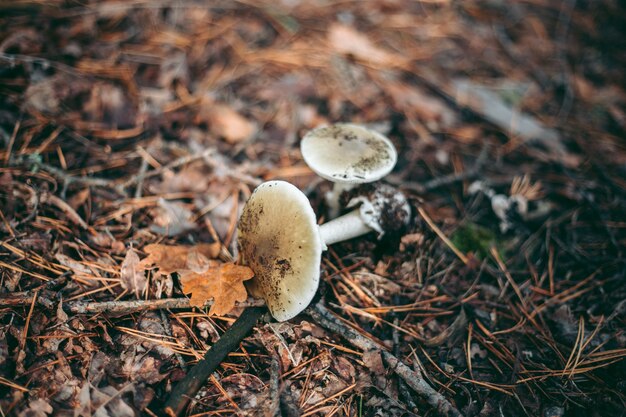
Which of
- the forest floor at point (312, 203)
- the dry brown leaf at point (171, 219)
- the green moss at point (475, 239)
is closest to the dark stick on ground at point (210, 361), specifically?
the forest floor at point (312, 203)

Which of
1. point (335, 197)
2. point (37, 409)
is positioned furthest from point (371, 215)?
point (37, 409)

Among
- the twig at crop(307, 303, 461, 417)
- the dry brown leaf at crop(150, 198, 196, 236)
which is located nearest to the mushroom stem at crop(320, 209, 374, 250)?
the twig at crop(307, 303, 461, 417)

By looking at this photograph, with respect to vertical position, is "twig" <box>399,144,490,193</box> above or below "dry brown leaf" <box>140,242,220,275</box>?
below

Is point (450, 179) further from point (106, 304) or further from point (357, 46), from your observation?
point (106, 304)

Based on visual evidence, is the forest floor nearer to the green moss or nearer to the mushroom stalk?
the green moss

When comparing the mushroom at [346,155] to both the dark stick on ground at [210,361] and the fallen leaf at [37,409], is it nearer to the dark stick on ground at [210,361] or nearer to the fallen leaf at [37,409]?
the dark stick on ground at [210,361]
